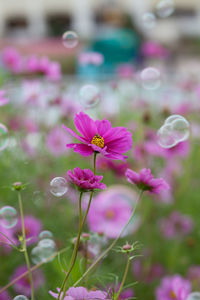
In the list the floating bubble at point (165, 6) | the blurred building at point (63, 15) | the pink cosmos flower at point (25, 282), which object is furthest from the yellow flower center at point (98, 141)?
the blurred building at point (63, 15)

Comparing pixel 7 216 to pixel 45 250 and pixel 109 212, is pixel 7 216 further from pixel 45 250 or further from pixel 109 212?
pixel 109 212

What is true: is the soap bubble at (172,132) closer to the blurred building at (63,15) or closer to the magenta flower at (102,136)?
the magenta flower at (102,136)

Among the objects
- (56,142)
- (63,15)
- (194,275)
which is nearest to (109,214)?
(194,275)

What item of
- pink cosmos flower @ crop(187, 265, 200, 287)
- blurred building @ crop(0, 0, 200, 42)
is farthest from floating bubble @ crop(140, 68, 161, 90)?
blurred building @ crop(0, 0, 200, 42)

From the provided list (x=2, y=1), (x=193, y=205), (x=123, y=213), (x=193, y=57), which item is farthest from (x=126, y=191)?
(x=2, y=1)

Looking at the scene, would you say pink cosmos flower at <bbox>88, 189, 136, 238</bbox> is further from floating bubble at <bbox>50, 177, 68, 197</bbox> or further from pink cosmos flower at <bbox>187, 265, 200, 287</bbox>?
floating bubble at <bbox>50, 177, 68, 197</bbox>

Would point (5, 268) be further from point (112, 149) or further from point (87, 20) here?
point (87, 20)
